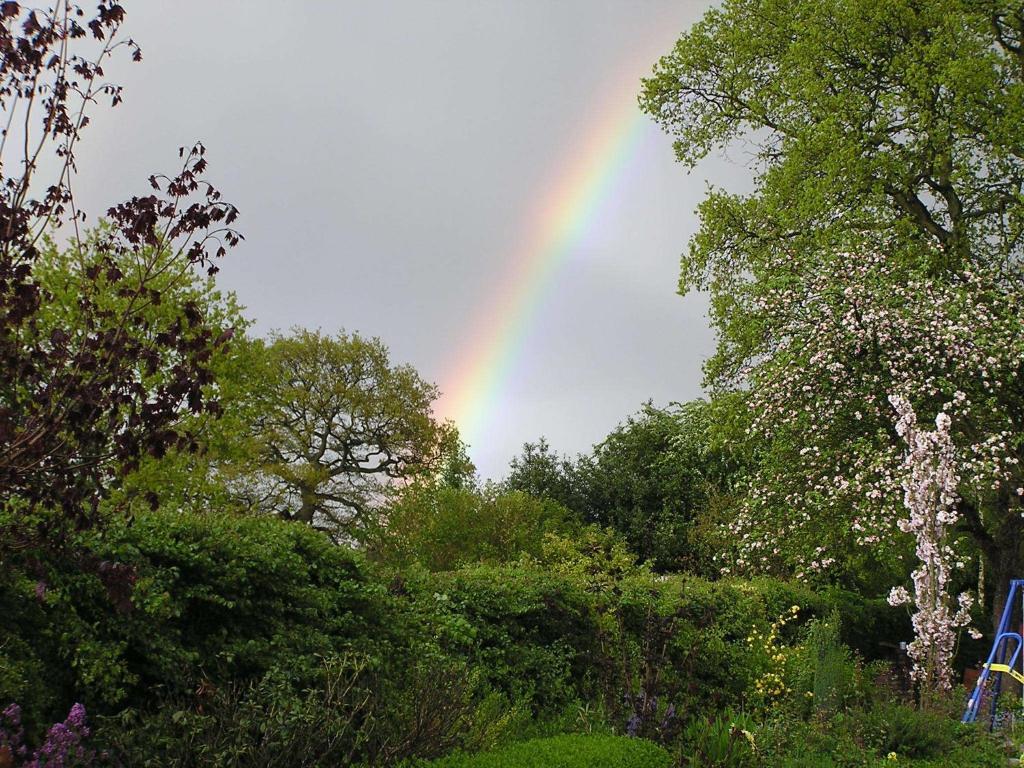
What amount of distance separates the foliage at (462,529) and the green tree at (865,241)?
801 cm

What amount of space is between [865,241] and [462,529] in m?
12.3

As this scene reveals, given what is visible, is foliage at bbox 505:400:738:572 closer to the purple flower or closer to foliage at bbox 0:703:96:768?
the purple flower

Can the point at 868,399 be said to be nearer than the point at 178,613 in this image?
No

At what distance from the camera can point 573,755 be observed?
16.8 ft

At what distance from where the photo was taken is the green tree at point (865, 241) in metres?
13.2

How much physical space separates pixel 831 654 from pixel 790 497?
15.9 ft

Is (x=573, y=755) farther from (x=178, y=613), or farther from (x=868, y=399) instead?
(x=868, y=399)

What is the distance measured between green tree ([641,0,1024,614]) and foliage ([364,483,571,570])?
801 centimetres

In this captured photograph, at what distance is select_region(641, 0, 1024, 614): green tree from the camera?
13.2 m

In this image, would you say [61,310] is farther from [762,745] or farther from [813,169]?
[762,745]

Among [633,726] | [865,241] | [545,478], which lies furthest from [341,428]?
[633,726]

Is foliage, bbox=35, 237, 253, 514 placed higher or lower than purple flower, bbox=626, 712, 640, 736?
higher

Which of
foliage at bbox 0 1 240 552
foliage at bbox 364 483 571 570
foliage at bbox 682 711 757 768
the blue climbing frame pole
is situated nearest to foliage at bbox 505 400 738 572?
foliage at bbox 364 483 571 570

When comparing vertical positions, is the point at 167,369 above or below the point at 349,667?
above
